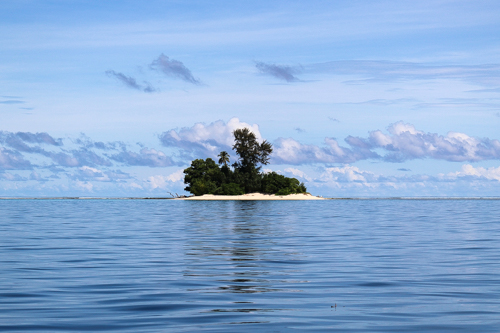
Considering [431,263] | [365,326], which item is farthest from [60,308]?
[431,263]

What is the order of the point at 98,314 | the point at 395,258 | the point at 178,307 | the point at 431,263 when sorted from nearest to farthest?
the point at 98,314
the point at 178,307
the point at 431,263
the point at 395,258

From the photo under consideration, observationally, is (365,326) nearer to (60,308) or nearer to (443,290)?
(443,290)

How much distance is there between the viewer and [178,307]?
13.1 meters

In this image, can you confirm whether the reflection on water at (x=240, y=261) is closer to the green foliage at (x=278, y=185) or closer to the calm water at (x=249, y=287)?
the calm water at (x=249, y=287)

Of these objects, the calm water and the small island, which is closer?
the calm water

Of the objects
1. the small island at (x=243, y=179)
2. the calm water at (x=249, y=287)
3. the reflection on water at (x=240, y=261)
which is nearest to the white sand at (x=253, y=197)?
the small island at (x=243, y=179)

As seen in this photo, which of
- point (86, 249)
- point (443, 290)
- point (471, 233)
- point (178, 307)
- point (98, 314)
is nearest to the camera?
point (98, 314)

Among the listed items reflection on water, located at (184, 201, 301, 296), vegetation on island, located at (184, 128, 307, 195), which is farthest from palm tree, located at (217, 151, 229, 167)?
reflection on water, located at (184, 201, 301, 296)

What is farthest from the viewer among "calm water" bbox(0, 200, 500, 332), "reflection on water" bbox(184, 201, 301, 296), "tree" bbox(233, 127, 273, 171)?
"tree" bbox(233, 127, 273, 171)

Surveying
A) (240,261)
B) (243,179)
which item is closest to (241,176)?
(243,179)

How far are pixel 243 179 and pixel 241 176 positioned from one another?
3.48 ft

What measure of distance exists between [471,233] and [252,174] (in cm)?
12943

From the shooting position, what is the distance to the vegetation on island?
534ft

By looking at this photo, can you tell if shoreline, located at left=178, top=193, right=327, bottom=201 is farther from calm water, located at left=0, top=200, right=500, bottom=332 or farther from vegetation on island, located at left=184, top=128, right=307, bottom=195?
calm water, located at left=0, top=200, right=500, bottom=332
